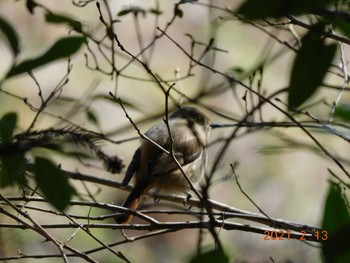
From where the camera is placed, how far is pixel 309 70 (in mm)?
786

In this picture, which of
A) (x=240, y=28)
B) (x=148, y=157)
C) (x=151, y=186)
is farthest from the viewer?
(x=240, y=28)

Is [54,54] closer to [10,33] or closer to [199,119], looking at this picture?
[10,33]

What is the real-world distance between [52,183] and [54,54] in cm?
20

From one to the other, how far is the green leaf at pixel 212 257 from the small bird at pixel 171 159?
271 cm

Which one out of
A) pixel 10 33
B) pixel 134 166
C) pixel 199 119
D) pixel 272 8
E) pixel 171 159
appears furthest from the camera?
pixel 199 119

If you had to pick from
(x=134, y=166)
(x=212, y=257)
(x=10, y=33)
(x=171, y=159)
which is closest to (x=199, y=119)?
(x=171, y=159)

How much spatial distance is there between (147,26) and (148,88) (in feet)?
5.24

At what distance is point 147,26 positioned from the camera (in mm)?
10227

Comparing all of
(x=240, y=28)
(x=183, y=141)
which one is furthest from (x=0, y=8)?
(x=183, y=141)

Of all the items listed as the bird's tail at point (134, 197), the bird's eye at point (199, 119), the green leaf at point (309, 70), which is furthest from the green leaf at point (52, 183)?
the bird's eye at point (199, 119)

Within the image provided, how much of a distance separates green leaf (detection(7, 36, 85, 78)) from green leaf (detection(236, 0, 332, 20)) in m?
0.33

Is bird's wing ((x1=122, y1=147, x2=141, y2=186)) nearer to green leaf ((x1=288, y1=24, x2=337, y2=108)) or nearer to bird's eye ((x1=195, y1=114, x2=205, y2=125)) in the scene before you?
bird's eye ((x1=195, y1=114, x2=205, y2=125))

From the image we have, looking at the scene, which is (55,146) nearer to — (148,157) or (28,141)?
(28,141)

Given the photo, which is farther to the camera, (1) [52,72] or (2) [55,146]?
(1) [52,72]
